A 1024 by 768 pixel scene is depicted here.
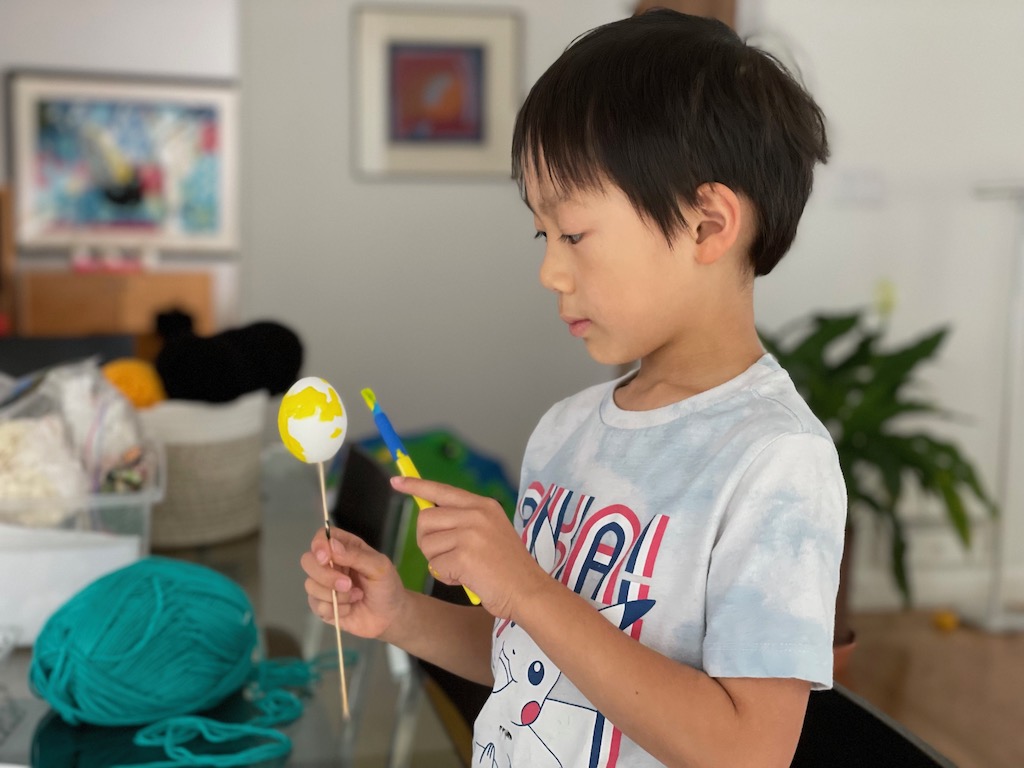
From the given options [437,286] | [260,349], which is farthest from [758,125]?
[437,286]

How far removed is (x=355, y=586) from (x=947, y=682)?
96.5 inches

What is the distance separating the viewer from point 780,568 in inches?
24.5

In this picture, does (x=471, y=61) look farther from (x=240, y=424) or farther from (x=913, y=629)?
(x=240, y=424)

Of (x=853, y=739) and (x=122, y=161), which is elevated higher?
(x=122, y=161)

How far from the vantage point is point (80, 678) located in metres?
0.92

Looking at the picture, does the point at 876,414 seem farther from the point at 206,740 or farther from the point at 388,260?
the point at 206,740

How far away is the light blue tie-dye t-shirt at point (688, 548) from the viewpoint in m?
0.62

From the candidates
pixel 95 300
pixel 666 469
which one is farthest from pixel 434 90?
pixel 666 469

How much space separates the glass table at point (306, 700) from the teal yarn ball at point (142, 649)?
3cm

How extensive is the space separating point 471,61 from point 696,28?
3536 mm

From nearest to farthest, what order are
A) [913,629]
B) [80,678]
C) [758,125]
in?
[758,125] → [80,678] → [913,629]

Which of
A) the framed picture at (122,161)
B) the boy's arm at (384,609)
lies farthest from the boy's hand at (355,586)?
the framed picture at (122,161)

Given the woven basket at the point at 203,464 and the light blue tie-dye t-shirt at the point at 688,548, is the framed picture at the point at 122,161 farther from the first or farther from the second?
the light blue tie-dye t-shirt at the point at 688,548

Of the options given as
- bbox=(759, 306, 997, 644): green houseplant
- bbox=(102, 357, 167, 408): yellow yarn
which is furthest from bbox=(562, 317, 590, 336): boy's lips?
bbox=(759, 306, 997, 644): green houseplant
